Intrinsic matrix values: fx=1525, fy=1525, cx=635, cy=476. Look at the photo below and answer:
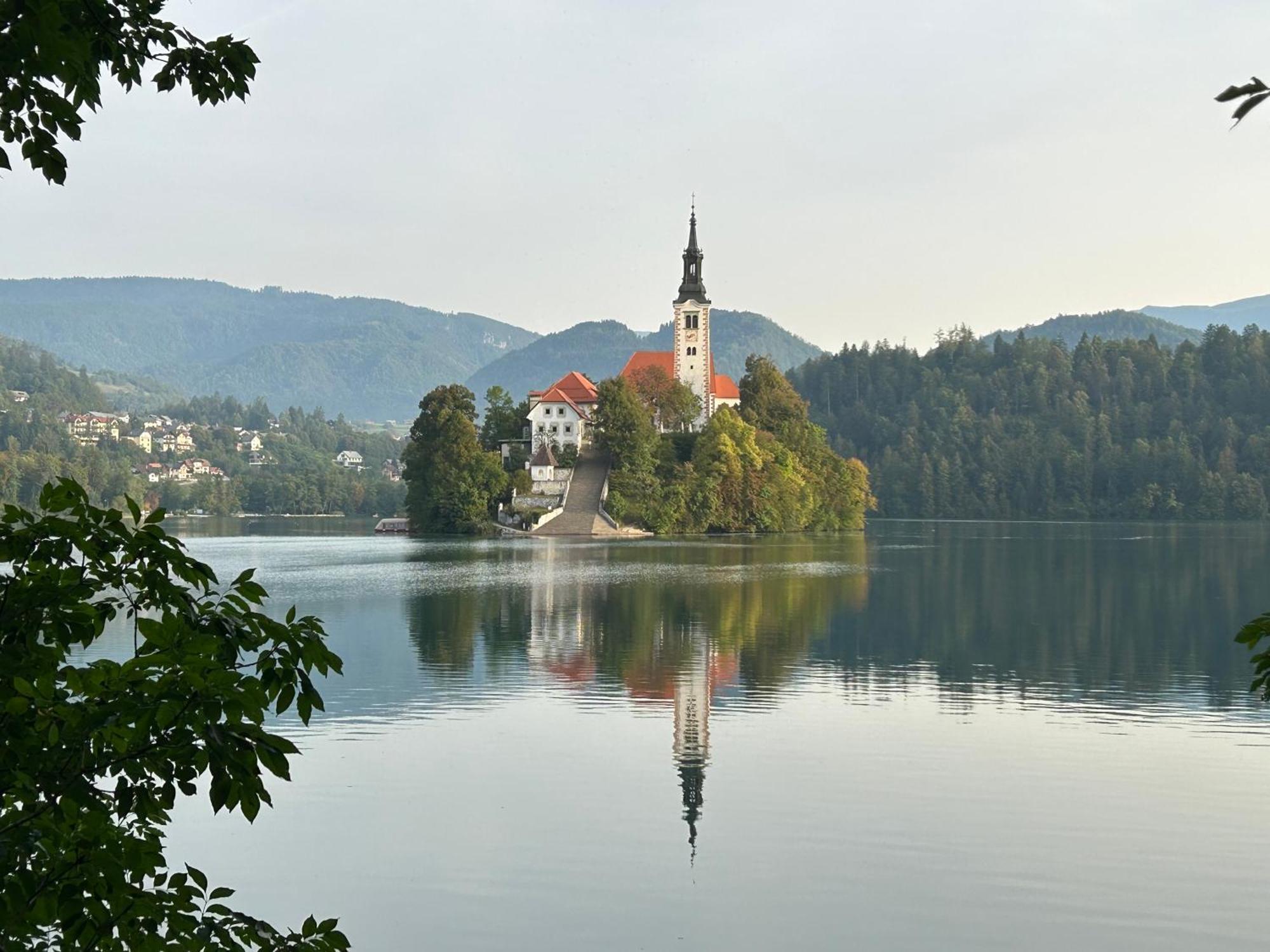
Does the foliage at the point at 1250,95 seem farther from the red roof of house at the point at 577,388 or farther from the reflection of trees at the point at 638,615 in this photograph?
the red roof of house at the point at 577,388

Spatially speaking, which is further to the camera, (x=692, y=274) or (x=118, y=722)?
(x=692, y=274)

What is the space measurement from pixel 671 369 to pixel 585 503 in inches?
814

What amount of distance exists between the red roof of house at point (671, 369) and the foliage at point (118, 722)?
330 feet

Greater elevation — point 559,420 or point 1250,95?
point 559,420

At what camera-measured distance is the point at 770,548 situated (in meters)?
74.3

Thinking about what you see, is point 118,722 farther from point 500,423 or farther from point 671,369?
point 671,369

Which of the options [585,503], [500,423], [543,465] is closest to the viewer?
[585,503]

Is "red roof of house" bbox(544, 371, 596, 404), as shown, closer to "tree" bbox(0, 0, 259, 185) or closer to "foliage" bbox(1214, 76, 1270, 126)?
"tree" bbox(0, 0, 259, 185)

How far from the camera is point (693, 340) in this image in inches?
4173

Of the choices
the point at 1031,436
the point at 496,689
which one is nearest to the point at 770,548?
the point at 496,689

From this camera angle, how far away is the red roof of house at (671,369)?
108 metres

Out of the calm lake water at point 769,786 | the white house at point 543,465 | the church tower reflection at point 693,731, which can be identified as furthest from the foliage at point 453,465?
the church tower reflection at point 693,731

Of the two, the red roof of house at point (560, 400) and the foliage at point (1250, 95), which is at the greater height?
the red roof of house at point (560, 400)

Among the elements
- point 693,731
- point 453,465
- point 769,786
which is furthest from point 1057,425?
point 769,786
